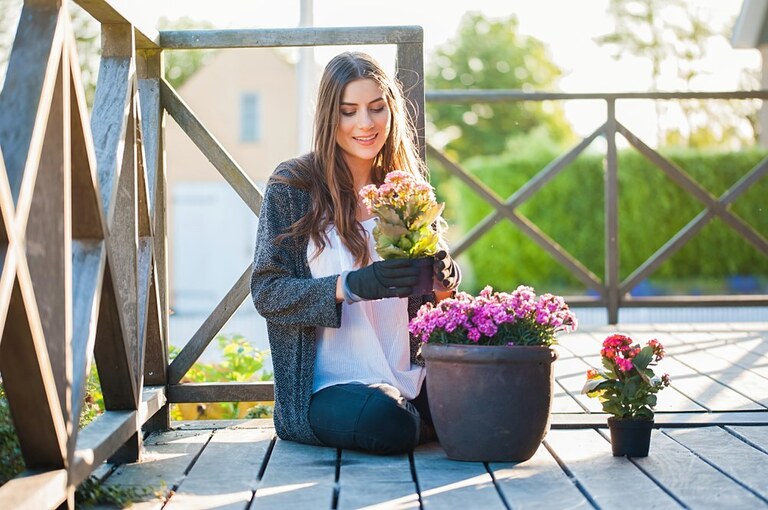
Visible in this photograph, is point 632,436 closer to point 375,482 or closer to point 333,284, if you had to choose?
point 375,482

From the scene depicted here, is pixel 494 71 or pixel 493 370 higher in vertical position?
pixel 494 71

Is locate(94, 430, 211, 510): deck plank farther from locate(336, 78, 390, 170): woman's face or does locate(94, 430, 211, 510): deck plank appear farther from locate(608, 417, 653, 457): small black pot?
locate(608, 417, 653, 457): small black pot

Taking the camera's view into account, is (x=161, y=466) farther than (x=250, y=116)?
No

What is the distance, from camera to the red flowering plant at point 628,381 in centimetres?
275

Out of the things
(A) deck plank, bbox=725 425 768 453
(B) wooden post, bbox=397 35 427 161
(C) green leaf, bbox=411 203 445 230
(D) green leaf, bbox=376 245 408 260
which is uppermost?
(B) wooden post, bbox=397 35 427 161

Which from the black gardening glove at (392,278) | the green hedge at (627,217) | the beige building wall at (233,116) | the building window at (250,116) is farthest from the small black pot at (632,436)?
the building window at (250,116)

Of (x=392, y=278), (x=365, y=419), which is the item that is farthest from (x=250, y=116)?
(x=392, y=278)

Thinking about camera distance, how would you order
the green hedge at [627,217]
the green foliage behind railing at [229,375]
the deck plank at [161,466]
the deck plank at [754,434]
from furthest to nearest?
the green hedge at [627,217] → the green foliage behind railing at [229,375] → the deck plank at [754,434] → the deck plank at [161,466]

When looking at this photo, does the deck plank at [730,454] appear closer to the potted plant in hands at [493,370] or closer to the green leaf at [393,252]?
the potted plant in hands at [493,370]

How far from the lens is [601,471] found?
2650 millimetres

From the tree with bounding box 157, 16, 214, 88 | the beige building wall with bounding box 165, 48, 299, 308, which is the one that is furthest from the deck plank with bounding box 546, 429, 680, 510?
the tree with bounding box 157, 16, 214, 88

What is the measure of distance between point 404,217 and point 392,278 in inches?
5.9

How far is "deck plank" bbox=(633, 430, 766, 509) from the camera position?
2350 mm

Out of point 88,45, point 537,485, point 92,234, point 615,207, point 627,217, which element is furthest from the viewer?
point 88,45
